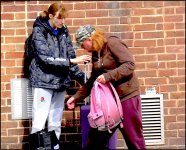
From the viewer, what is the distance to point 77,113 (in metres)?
5.45

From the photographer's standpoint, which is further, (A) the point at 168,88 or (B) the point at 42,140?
(A) the point at 168,88

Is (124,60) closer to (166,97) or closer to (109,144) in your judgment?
(109,144)

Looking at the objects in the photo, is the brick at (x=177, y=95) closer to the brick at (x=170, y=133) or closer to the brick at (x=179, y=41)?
the brick at (x=170, y=133)

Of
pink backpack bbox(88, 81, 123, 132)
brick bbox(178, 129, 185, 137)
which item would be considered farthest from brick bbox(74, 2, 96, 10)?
brick bbox(178, 129, 185, 137)

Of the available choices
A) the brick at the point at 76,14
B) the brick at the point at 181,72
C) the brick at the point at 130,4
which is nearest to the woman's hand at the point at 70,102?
the brick at the point at 76,14

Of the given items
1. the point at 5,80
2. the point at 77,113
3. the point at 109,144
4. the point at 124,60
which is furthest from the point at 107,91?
the point at 5,80

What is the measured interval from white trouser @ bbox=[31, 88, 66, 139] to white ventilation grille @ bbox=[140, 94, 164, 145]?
1169 mm

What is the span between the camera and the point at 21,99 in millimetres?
5340

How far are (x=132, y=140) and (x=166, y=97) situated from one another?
1581 mm

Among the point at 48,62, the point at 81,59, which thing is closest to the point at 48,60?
the point at 48,62

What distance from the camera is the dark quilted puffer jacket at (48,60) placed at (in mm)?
4590

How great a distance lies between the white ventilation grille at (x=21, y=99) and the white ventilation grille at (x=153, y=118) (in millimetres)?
1454

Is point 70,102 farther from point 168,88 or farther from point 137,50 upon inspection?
point 168,88

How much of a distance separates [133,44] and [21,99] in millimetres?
1590
